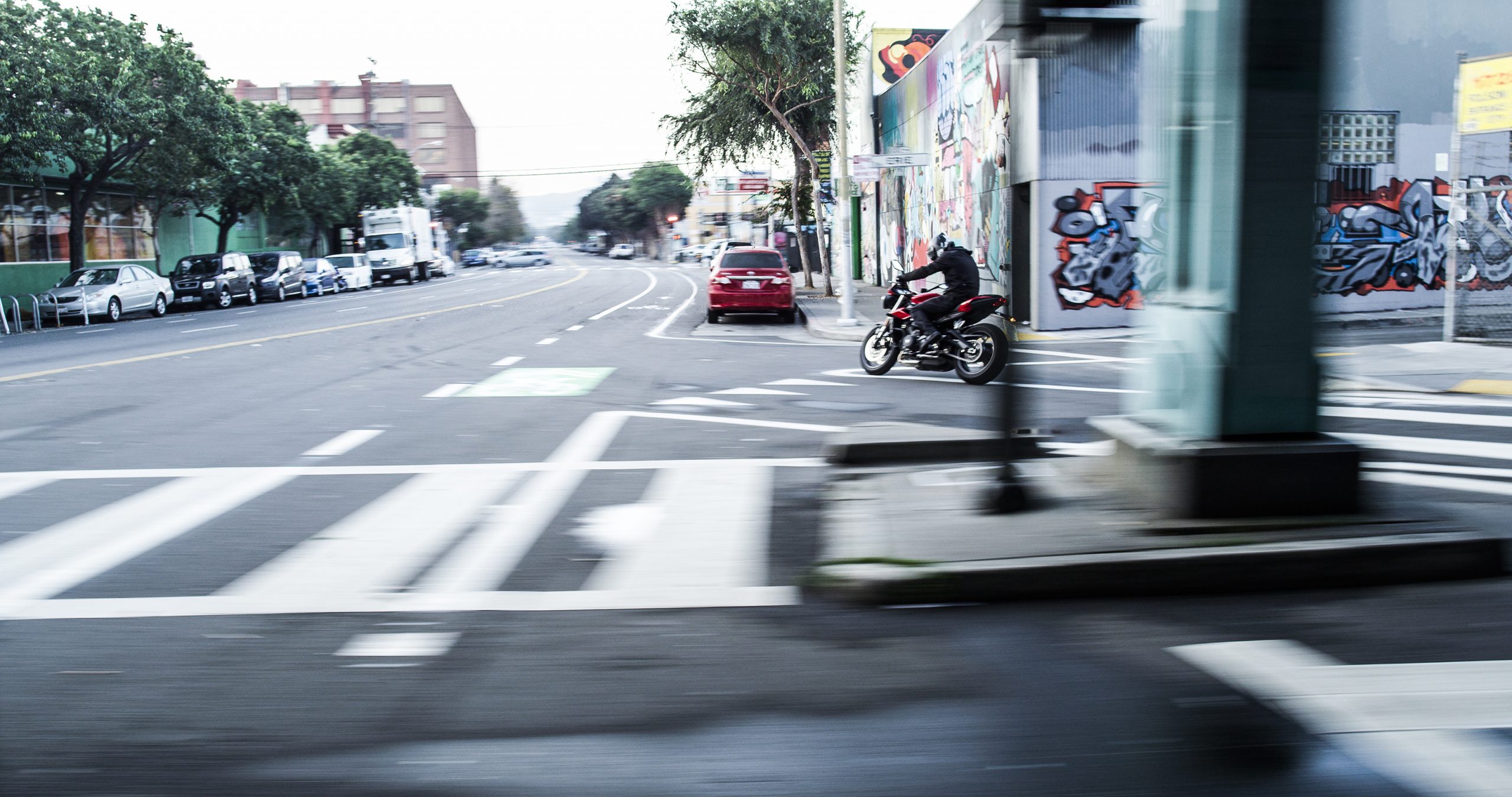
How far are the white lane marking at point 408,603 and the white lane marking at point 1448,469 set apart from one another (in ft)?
14.5

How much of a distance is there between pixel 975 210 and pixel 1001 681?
1991 cm

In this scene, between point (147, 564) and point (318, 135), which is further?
point (318, 135)

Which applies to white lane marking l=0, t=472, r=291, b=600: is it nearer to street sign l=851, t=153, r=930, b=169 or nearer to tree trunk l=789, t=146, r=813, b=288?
street sign l=851, t=153, r=930, b=169

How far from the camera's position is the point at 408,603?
15.7ft

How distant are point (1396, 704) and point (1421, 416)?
283 inches

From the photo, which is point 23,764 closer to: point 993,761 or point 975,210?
point 993,761

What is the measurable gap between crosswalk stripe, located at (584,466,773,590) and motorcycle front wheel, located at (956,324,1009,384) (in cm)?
555

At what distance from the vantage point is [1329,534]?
16.2 ft

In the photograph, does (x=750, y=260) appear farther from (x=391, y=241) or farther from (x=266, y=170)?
(x=391, y=241)

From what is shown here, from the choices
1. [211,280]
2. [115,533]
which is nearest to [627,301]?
[211,280]

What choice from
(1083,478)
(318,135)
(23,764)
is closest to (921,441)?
(1083,478)

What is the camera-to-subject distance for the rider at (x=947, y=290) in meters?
13.1

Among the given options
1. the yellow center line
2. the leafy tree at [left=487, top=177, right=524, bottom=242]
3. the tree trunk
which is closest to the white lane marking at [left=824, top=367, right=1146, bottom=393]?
the yellow center line

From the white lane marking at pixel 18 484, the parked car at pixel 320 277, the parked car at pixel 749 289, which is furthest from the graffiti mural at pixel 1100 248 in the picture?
the parked car at pixel 320 277
